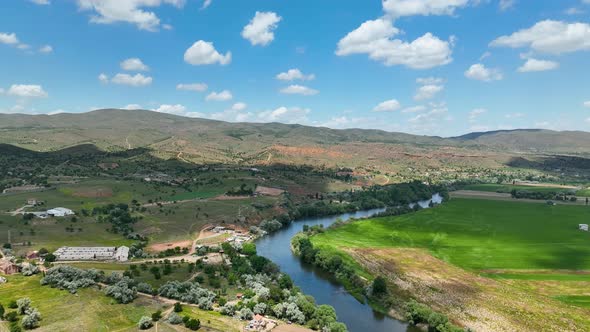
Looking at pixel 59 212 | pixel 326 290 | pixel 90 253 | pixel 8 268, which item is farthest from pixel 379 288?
pixel 59 212

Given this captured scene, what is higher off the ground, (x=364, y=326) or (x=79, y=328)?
(x=79, y=328)

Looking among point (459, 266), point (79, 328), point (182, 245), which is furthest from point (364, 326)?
point (182, 245)

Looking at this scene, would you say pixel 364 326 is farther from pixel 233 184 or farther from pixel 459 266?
pixel 233 184

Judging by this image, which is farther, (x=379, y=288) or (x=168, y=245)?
(x=168, y=245)

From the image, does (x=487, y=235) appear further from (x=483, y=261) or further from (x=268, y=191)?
(x=268, y=191)

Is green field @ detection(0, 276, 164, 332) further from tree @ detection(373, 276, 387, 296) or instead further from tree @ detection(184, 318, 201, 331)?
tree @ detection(373, 276, 387, 296)

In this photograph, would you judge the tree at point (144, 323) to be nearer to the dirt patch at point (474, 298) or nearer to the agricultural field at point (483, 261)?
the agricultural field at point (483, 261)
